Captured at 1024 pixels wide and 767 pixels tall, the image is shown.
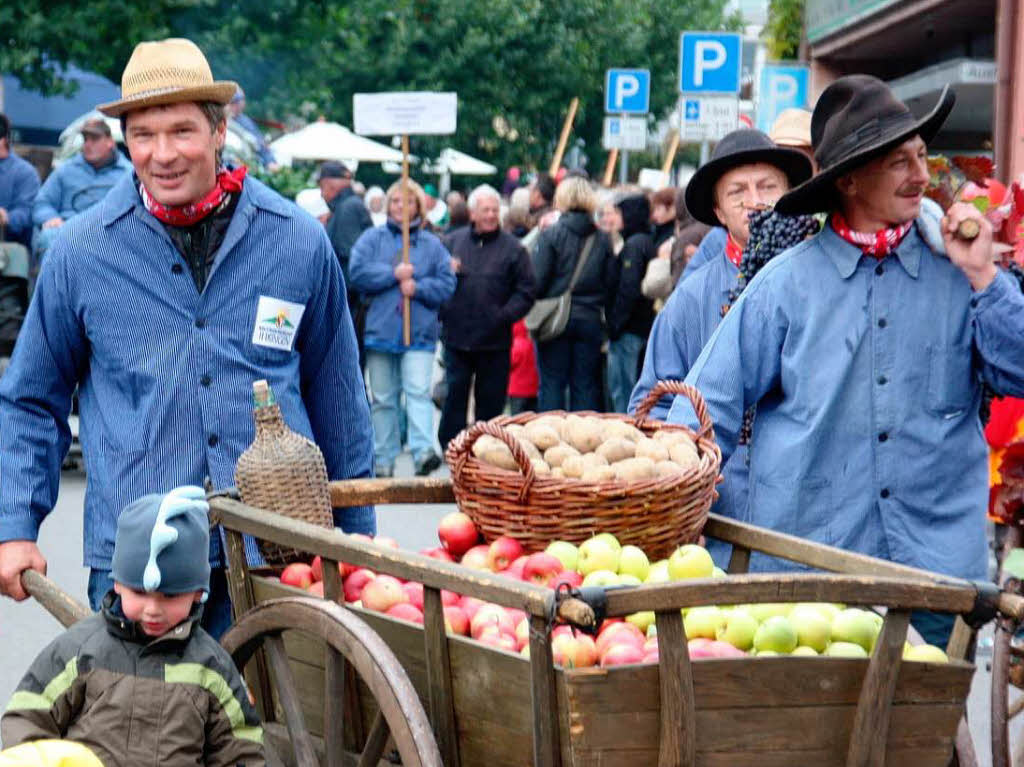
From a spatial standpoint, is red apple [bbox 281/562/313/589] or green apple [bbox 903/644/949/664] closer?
green apple [bbox 903/644/949/664]

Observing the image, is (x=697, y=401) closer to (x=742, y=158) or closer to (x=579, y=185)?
(x=742, y=158)

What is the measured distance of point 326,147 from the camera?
2883 cm

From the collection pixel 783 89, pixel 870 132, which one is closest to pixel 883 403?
pixel 870 132

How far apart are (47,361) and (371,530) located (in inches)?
36.6

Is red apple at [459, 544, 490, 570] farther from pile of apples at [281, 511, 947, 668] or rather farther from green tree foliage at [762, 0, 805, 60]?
green tree foliage at [762, 0, 805, 60]

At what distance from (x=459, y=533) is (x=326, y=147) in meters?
25.1

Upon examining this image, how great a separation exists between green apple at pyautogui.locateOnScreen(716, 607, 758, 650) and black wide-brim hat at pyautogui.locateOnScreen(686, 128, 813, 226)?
2714 millimetres

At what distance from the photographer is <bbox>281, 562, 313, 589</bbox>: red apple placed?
161 inches

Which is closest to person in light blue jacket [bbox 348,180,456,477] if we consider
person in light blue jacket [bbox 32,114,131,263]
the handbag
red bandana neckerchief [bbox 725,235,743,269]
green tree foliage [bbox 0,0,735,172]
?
the handbag

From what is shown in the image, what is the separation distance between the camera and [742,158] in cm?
602

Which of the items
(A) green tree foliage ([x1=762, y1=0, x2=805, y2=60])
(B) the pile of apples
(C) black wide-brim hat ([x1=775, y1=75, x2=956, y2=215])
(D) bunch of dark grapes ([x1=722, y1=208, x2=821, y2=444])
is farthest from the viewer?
(A) green tree foliage ([x1=762, y1=0, x2=805, y2=60])

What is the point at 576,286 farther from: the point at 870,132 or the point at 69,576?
the point at 870,132

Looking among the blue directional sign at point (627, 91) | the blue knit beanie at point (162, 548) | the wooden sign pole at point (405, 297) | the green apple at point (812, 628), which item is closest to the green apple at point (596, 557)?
the green apple at point (812, 628)

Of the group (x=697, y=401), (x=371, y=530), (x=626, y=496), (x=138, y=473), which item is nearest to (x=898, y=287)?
(x=697, y=401)
